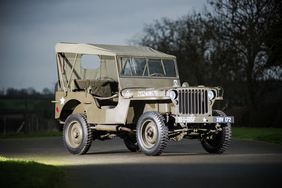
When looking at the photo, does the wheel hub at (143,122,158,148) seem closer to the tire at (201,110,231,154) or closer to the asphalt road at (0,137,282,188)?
the asphalt road at (0,137,282,188)

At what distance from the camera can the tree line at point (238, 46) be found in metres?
26.5

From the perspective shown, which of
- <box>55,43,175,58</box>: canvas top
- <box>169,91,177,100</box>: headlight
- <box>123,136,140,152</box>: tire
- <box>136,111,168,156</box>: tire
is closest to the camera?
<box>136,111,168,156</box>: tire

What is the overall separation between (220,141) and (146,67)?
139 inches

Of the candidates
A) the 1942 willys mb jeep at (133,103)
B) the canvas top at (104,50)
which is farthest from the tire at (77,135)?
the canvas top at (104,50)

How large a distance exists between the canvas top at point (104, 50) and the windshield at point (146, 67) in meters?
0.19

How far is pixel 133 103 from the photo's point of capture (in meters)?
12.4

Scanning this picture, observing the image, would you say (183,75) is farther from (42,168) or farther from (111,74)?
(42,168)

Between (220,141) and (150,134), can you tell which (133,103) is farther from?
(220,141)

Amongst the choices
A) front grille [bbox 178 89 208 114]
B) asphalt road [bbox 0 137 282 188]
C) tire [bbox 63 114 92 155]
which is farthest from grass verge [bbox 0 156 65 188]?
front grille [bbox 178 89 208 114]

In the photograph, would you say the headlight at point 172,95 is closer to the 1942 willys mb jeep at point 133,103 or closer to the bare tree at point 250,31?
the 1942 willys mb jeep at point 133,103

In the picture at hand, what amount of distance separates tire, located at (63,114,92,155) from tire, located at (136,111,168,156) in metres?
2.06

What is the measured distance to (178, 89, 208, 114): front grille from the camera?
1129 cm

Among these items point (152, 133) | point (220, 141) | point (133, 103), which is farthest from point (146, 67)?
point (220, 141)

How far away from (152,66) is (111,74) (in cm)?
199
